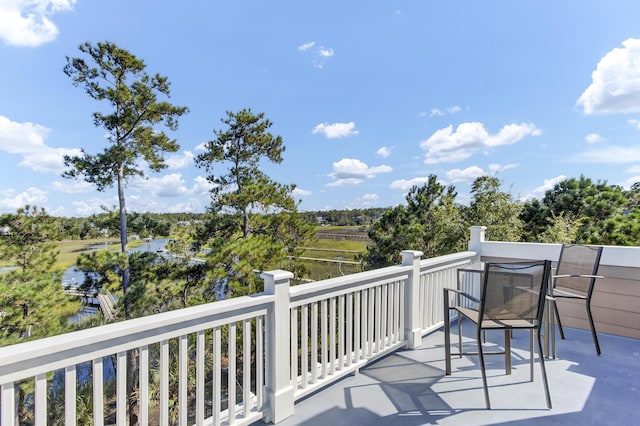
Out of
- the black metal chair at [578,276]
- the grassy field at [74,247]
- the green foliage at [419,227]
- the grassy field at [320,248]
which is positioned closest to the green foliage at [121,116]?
the grassy field at [74,247]

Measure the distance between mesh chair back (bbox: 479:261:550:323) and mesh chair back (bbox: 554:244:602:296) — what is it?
1.20 meters

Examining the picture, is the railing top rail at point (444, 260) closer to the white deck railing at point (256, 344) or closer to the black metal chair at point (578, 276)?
the white deck railing at point (256, 344)

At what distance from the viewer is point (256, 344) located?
2.13m

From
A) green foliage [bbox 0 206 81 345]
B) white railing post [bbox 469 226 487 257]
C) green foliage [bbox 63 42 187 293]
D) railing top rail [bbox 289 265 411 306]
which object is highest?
green foliage [bbox 63 42 187 293]

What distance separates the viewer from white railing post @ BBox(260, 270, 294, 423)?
2.05 m

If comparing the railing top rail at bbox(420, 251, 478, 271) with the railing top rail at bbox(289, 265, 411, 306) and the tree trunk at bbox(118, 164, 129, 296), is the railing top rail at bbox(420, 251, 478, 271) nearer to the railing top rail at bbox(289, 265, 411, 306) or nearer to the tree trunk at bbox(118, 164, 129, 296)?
the railing top rail at bbox(289, 265, 411, 306)

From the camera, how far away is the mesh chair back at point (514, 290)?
7.23 ft

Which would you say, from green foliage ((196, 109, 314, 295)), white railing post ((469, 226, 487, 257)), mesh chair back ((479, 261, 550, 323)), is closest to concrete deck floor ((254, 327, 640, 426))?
mesh chair back ((479, 261, 550, 323))

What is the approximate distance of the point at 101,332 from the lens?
4.42 ft

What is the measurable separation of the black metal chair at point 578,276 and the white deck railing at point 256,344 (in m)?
0.99

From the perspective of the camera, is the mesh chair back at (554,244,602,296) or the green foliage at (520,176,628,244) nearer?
the mesh chair back at (554,244,602,296)

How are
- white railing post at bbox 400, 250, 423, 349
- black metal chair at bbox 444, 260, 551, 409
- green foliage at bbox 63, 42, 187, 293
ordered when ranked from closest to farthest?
black metal chair at bbox 444, 260, 551, 409, white railing post at bbox 400, 250, 423, 349, green foliage at bbox 63, 42, 187, 293

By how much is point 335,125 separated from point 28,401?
16.2 metres

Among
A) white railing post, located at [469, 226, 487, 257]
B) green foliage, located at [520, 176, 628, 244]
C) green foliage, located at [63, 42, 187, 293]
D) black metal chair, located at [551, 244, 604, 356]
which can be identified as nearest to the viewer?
black metal chair, located at [551, 244, 604, 356]
